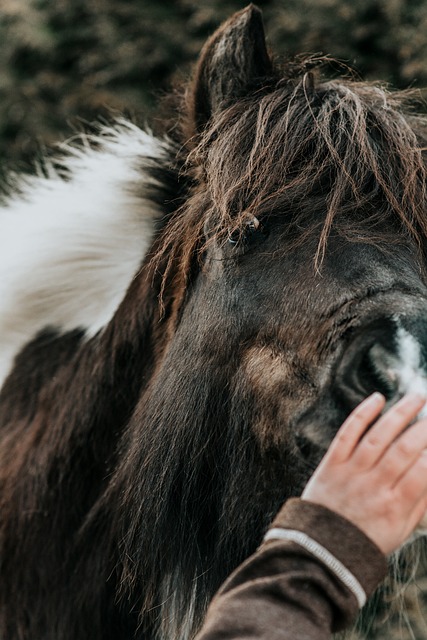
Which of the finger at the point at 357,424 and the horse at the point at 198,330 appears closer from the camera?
the finger at the point at 357,424

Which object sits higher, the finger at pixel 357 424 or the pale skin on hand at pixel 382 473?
the finger at pixel 357 424

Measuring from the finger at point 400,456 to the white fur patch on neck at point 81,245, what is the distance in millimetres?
1165

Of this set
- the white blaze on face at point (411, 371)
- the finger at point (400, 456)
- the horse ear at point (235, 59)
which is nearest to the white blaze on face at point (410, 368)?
the white blaze on face at point (411, 371)

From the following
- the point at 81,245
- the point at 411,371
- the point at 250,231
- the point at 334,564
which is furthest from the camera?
the point at 81,245

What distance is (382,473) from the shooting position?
111 cm

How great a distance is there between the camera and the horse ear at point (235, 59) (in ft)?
6.26

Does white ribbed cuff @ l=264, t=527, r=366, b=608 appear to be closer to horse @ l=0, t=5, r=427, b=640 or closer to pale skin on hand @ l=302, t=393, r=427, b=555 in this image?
pale skin on hand @ l=302, t=393, r=427, b=555

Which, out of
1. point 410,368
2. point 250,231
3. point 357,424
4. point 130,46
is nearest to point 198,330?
point 250,231

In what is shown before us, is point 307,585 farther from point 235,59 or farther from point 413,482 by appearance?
point 235,59

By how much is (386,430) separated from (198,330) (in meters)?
0.72

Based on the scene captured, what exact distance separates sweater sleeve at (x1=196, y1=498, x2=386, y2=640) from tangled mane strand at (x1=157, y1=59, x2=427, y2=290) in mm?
604

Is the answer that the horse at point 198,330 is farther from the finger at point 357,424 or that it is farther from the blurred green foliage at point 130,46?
the blurred green foliage at point 130,46

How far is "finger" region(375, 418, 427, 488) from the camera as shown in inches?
43.7

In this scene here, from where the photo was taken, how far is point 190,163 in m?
2.03
